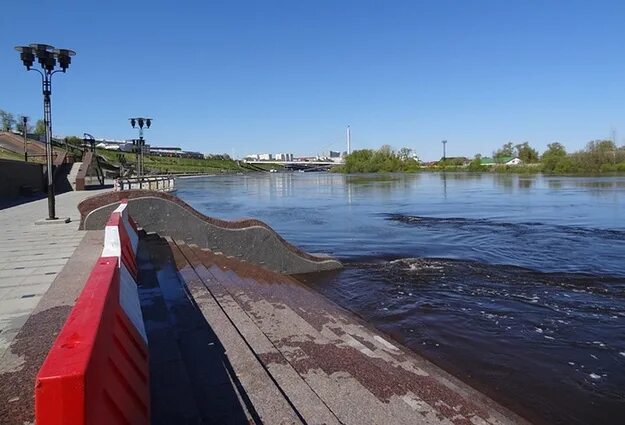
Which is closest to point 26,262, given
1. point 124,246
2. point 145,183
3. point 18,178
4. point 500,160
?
point 124,246

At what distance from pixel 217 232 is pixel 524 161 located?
134 metres

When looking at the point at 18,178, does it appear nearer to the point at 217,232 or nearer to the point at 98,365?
the point at 217,232

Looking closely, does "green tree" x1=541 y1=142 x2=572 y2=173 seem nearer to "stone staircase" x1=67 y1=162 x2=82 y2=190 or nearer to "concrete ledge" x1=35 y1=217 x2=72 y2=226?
"stone staircase" x1=67 y1=162 x2=82 y2=190

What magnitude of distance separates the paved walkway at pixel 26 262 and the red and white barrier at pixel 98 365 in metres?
1.71

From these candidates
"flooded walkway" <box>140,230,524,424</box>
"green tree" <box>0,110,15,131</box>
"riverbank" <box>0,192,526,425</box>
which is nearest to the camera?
"riverbank" <box>0,192,526,425</box>

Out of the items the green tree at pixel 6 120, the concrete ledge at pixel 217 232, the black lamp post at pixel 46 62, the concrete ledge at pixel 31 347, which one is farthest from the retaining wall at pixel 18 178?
the green tree at pixel 6 120

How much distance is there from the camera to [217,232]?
423 inches

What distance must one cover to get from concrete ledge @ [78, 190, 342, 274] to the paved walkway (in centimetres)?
157

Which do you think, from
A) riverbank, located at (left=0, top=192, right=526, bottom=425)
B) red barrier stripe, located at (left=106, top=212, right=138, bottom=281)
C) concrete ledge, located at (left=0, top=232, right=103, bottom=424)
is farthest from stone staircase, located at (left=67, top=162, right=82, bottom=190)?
concrete ledge, located at (left=0, top=232, right=103, bottom=424)

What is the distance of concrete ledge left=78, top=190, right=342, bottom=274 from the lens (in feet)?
34.8

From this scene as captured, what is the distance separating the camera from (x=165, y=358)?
4.66 meters

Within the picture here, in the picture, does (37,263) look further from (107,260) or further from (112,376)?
(112,376)

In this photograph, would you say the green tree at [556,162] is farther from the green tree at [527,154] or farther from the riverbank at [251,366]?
the riverbank at [251,366]

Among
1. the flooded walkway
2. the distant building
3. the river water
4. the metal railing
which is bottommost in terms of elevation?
the river water
